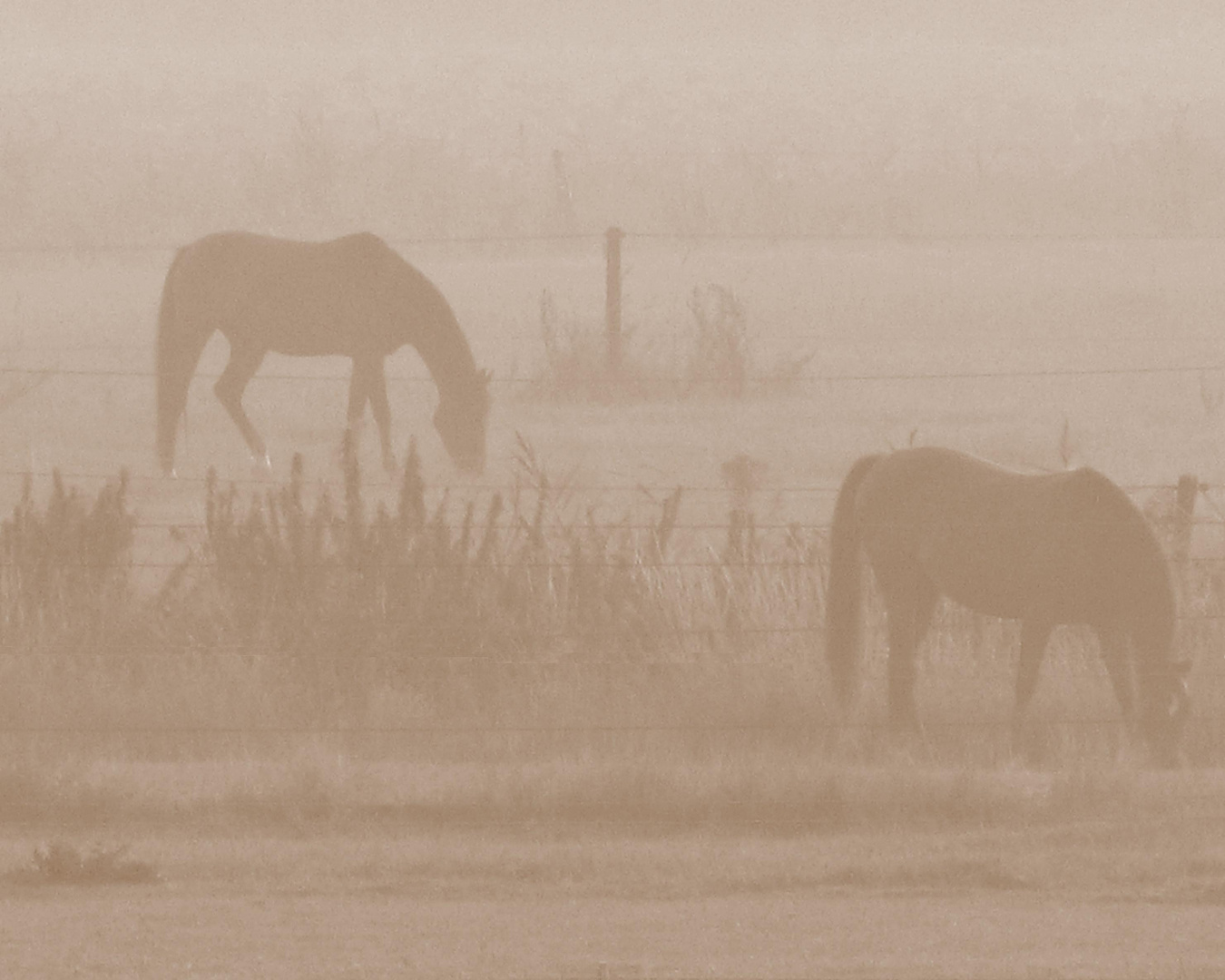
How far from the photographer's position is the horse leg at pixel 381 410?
20.3 metres

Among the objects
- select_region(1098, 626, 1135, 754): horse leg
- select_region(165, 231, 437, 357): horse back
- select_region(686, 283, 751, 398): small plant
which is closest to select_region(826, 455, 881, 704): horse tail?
select_region(1098, 626, 1135, 754): horse leg

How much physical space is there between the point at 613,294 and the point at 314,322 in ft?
8.29

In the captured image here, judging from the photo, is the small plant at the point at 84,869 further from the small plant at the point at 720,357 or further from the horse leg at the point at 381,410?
the small plant at the point at 720,357

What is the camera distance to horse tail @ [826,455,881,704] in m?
11.2

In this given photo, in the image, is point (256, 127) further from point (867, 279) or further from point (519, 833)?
point (519, 833)

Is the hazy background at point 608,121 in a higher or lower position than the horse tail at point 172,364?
higher

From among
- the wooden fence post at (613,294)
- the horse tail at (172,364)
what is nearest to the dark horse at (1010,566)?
the wooden fence post at (613,294)

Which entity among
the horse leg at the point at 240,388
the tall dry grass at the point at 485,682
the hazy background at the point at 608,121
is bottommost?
the tall dry grass at the point at 485,682

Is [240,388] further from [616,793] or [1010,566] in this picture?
[616,793]

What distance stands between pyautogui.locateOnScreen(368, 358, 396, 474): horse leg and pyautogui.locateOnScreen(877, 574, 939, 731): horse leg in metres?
9.15

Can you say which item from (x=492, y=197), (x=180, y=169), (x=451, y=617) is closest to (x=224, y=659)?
(x=451, y=617)

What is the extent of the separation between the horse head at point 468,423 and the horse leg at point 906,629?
9.16m

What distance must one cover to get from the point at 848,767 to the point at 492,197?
132 ft

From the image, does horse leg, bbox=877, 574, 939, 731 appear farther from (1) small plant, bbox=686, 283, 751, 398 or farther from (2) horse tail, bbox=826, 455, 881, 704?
→ (1) small plant, bbox=686, 283, 751, 398
